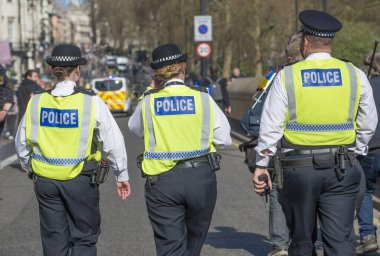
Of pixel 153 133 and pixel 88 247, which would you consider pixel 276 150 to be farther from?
pixel 88 247

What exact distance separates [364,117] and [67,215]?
193 cm

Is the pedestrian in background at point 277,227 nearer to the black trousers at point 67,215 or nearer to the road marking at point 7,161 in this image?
the black trousers at point 67,215

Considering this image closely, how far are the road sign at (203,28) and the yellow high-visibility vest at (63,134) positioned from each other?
22.3 m

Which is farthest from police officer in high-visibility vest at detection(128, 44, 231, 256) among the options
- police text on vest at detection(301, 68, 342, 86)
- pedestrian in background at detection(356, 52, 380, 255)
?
pedestrian in background at detection(356, 52, 380, 255)

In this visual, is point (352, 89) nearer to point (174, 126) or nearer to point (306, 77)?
point (306, 77)

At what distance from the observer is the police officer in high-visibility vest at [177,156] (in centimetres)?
509

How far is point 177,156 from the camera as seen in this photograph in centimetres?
512

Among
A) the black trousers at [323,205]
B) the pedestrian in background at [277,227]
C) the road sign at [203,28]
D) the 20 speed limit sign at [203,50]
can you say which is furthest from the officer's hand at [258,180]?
the 20 speed limit sign at [203,50]

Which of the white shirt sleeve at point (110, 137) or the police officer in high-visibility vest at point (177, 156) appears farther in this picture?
the white shirt sleeve at point (110, 137)

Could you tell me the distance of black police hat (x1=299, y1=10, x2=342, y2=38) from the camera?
4926 mm

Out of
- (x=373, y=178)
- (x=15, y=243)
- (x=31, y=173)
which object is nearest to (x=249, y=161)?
(x=373, y=178)

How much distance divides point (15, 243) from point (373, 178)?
3.36 m

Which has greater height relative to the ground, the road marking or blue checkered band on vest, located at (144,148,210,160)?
blue checkered band on vest, located at (144,148,210,160)

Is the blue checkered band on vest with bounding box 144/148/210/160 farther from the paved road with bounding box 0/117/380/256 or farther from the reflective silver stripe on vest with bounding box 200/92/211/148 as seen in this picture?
the paved road with bounding box 0/117/380/256
